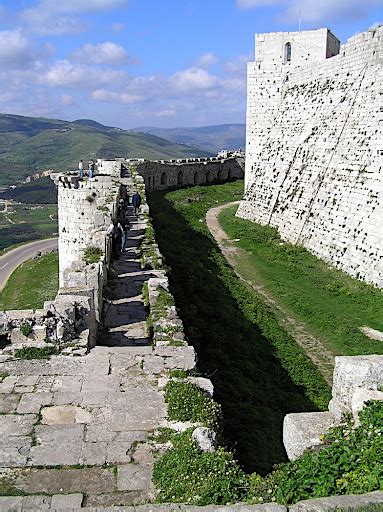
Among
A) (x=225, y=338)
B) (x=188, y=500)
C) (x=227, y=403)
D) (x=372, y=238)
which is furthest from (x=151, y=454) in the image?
(x=372, y=238)

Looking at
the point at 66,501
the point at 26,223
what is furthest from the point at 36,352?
the point at 26,223

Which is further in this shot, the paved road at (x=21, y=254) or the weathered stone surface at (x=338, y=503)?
the paved road at (x=21, y=254)

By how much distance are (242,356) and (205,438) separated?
6822 millimetres

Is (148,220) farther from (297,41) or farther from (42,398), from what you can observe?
(297,41)

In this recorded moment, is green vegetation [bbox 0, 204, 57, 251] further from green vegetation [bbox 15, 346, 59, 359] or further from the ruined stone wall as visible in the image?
green vegetation [bbox 15, 346, 59, 359]

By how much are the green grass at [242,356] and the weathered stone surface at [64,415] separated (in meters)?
2.18

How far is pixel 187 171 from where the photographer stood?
4378cm

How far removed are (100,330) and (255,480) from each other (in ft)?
17.9

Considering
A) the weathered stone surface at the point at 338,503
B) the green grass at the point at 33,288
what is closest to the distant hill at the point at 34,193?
the green grass at the point at 33,288

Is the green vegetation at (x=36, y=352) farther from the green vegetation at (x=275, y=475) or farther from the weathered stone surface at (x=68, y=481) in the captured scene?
the green vegetation at (x=275, y=475)

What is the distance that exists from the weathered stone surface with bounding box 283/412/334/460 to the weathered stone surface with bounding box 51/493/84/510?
2693mm

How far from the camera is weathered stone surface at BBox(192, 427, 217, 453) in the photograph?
5891 millimetres

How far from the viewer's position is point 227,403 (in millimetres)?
10164

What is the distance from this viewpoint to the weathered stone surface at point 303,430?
260 inches
